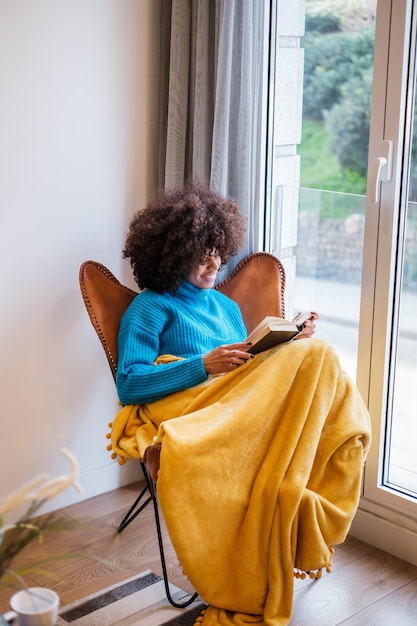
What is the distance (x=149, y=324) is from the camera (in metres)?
2.41

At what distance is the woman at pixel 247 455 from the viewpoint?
6.63 feet

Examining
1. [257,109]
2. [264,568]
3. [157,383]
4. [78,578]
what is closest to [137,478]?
[78,578]

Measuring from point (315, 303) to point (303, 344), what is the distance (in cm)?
61

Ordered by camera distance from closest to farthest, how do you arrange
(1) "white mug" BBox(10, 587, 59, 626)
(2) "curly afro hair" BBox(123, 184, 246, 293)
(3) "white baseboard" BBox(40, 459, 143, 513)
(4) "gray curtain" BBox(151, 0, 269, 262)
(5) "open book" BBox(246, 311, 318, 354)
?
(1) "white mug" BBox(10, 587, 59, 626)
(5) "open book" BBox(246, 311, 318, 354)
(2) "curly afro hair" BBox(123, 184, 246, 293)
(4) "gray curtain" BBox(151, 0, 269, 262)
(3) "white baseboard" BBox(40, 459, 143, 513)

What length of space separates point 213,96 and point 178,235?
640 millimetres

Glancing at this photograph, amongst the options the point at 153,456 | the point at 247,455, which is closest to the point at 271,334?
the point at 247,455

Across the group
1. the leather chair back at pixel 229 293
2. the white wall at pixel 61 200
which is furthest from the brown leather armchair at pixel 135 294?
the white wall at pixel 61 200

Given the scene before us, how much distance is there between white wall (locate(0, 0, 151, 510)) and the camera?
2.54 meters

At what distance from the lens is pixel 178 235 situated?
8.02ft

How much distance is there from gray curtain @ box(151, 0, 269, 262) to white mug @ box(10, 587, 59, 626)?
1.73 m

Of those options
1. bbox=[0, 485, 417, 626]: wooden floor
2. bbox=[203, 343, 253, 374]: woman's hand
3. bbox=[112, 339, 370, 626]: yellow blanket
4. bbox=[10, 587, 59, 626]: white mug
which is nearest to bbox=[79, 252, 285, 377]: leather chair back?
bbox=[203, 343, 253, 374]: woman's hand

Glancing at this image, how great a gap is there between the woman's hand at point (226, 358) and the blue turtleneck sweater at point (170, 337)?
0.04 m

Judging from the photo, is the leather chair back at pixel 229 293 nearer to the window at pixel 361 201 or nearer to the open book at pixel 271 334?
the window at pixel 361 201

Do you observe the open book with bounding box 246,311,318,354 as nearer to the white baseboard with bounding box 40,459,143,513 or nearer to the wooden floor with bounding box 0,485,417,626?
the wooden floor with bounding box 0,485,417,626
